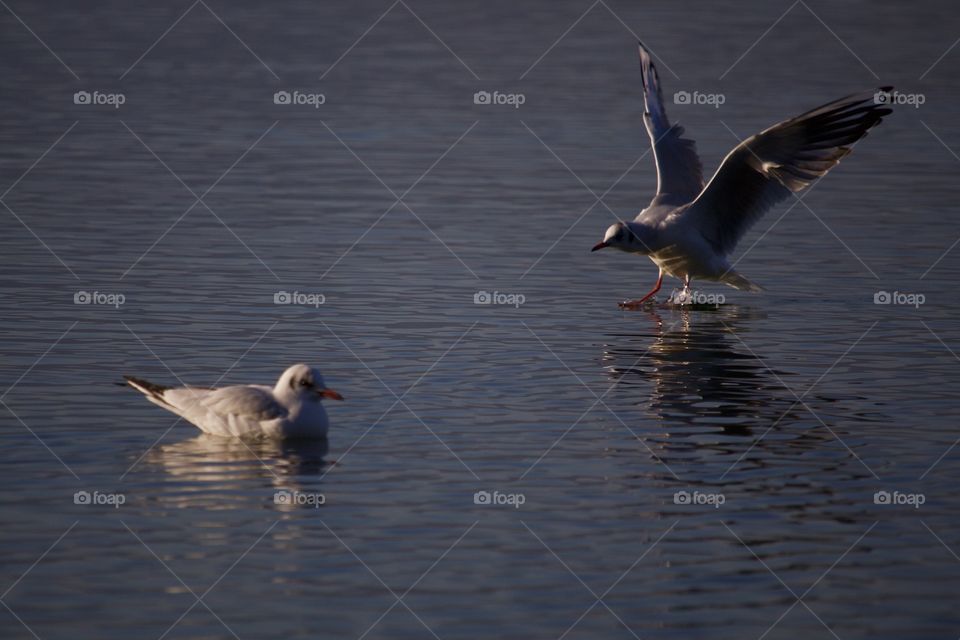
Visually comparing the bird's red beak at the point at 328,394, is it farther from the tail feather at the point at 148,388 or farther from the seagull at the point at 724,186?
the seagull at the point at 724,186

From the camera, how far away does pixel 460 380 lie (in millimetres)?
14781

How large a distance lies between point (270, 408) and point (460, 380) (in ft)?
8.30

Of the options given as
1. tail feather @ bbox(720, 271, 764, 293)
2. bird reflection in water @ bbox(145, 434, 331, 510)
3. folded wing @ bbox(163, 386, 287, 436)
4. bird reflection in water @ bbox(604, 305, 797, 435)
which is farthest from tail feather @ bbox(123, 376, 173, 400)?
tail feather @ bbox(720, 271, 764, 293)

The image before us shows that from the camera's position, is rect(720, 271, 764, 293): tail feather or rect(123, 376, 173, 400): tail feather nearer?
rect(123, 376, 173, 400): tail feather

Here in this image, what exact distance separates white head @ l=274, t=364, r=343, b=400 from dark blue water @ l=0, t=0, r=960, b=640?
0.41 metres

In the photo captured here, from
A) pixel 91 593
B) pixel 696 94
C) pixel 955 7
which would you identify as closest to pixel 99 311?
Answer: pixel 91 593

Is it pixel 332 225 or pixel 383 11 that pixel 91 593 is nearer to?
pixel 332 225

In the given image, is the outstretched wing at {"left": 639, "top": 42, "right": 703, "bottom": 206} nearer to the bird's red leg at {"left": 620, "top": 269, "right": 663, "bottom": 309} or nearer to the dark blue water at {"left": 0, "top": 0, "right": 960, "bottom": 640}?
the bird's red leg at {"left": 620, "top": 269, "right": 663, "bottom": 309}

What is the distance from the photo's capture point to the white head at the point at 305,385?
1257 centimetres

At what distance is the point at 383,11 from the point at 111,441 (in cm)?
4197

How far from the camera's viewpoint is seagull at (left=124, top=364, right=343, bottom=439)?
41.2 feet

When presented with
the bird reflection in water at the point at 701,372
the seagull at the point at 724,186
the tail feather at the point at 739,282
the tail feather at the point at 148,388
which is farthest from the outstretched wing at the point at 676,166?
the tail feather at the point at 148,388

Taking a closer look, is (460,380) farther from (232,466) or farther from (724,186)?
(724,186)

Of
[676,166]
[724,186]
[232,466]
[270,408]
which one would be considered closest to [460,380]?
[270,408]
